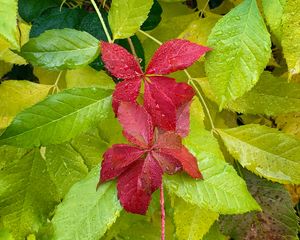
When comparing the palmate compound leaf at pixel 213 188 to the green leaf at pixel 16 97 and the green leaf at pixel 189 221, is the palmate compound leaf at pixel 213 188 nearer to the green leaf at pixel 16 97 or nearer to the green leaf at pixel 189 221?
the green leaf at pixel 189 221

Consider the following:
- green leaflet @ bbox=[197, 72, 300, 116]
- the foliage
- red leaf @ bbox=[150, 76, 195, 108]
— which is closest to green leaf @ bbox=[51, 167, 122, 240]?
the foliage

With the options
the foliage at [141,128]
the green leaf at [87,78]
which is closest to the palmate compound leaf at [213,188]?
the foliage at [141,128]

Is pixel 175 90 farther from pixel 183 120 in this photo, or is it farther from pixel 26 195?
pixel 26 195

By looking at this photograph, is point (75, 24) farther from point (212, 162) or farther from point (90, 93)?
point (212, 162)

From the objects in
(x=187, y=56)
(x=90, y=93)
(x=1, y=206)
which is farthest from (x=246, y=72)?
(x=1, y=206)

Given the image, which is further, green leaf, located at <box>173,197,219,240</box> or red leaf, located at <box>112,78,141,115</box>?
green leaf, located at <box>173,197,219,240</box>

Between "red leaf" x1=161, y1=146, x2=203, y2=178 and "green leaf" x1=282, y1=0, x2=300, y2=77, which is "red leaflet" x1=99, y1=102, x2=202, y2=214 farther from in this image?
"green leaf" x1=282, y1=0, x2=300, y2=77
